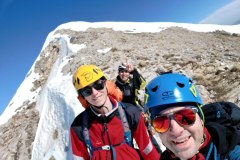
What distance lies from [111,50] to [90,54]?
1.82 metres

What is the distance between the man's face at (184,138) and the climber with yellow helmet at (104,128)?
2814 millimetres

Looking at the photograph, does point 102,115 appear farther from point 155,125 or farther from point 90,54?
point 90,54

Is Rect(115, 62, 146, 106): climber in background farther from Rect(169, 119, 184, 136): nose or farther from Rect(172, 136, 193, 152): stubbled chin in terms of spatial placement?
Rect(172, 136, 193, 152): stubbled chin

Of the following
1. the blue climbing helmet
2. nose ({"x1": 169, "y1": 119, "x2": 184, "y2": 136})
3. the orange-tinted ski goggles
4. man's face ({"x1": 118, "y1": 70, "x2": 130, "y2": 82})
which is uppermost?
man's face ({"x1": 118, "y1": 70, "x2": 130, "y2": 82})

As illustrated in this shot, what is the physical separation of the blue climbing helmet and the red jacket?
2.61 m

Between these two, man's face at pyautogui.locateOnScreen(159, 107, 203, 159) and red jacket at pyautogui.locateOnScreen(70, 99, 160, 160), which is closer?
man's face at pyautogui.locateOnScreen(159, 107, 203, 159)

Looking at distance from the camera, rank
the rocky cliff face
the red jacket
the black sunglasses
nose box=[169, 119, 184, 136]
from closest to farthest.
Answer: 1. nose box=[169, 119, 184, 136]
2. the red jacket
3. the black sunglasses
4. the rocky cliff face

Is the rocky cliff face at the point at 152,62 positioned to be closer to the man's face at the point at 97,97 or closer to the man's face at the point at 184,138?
the man's face at the point at 97,97

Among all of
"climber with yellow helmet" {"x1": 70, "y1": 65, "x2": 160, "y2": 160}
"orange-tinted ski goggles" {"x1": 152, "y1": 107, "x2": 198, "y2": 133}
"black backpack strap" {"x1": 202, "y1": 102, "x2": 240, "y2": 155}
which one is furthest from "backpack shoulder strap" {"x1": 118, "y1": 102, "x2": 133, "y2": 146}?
"orange-tinted ski goggles" {"x1": 152, "y1": 107, "x2": 198, "y2": 133}

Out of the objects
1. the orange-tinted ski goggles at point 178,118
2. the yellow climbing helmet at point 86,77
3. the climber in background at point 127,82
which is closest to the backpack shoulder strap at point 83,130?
the yellow climbing helmet at point 86,77

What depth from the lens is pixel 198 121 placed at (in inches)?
116

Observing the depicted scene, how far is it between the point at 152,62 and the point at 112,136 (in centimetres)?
1445

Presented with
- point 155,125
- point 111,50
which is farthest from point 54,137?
point 155,125

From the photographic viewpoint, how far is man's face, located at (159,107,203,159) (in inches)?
109
